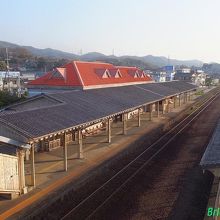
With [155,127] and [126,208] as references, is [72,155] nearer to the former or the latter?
[126,208]

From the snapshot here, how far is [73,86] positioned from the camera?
34.2m

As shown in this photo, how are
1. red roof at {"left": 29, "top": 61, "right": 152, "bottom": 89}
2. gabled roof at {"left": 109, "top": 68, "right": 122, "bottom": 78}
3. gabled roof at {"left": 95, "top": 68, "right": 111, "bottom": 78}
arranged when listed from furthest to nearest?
gabled roof at {"left": 109, "top": 68, "right": 122, "bottom": 78} → gabled roof at {"left": 95, "top": 68, "right": 111, "bottom": 78} → red roof at {"left": 29, "top": 61, "right": 152, "bottom": 89}

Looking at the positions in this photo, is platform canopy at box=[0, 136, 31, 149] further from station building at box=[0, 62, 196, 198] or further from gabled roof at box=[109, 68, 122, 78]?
gabled roof at box=[109, 68, 122, 78]

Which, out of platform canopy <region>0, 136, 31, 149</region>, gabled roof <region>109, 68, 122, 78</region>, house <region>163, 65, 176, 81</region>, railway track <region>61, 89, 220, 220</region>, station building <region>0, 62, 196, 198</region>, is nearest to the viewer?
railway track <region>61, 89, 220, 220</region>

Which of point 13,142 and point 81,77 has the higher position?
point 81,77

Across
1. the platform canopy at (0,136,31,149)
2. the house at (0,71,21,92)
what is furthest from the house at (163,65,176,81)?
the platform canopy at (0,136,31,149)

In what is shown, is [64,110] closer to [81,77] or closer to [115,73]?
[81,77]

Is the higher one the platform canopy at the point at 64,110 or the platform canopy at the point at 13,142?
the platform canopy at the point at 64,110

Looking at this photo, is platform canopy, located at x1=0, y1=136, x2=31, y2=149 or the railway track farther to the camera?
platform canopy, located at x1=0, y1=136, x2=31, y2=149

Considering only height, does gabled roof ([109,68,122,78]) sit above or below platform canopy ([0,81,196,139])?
above

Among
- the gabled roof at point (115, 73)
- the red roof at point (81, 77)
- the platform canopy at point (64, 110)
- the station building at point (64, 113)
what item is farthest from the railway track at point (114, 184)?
the gabled roof at point (115, 73)

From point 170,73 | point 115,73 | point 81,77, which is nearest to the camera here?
point 81,77

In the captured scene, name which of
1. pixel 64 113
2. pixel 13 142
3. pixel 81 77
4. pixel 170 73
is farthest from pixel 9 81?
pixel 170 73

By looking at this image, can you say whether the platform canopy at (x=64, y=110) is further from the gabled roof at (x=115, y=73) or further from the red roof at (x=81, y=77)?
the gabled roof at (x=115, y=73)
